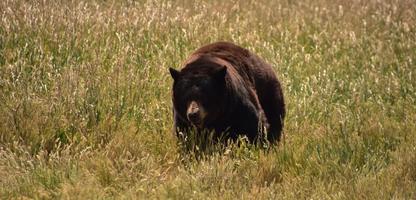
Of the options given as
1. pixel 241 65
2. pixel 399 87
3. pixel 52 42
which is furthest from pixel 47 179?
pixel 399 87

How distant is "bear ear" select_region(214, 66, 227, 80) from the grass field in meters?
0.59

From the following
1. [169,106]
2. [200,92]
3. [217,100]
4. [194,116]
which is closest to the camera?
[194,116]

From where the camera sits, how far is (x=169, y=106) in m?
7.35

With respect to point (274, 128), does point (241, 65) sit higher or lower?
higher

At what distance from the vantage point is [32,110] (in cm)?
650

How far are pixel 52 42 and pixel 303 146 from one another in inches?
127

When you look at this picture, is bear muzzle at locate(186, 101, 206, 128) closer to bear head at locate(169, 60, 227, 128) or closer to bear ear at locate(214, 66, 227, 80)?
bear head at locate(169, 60, 227, 128)

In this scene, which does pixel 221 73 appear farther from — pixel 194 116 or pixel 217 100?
pixel 194 116

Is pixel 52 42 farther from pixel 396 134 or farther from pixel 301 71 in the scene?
pixel 396 134

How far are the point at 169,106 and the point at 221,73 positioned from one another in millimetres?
1168

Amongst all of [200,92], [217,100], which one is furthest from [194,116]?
[217,100]

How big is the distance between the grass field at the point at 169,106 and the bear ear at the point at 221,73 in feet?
1.92

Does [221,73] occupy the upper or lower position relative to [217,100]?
upper

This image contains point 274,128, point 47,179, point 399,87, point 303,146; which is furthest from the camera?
point 399,87
